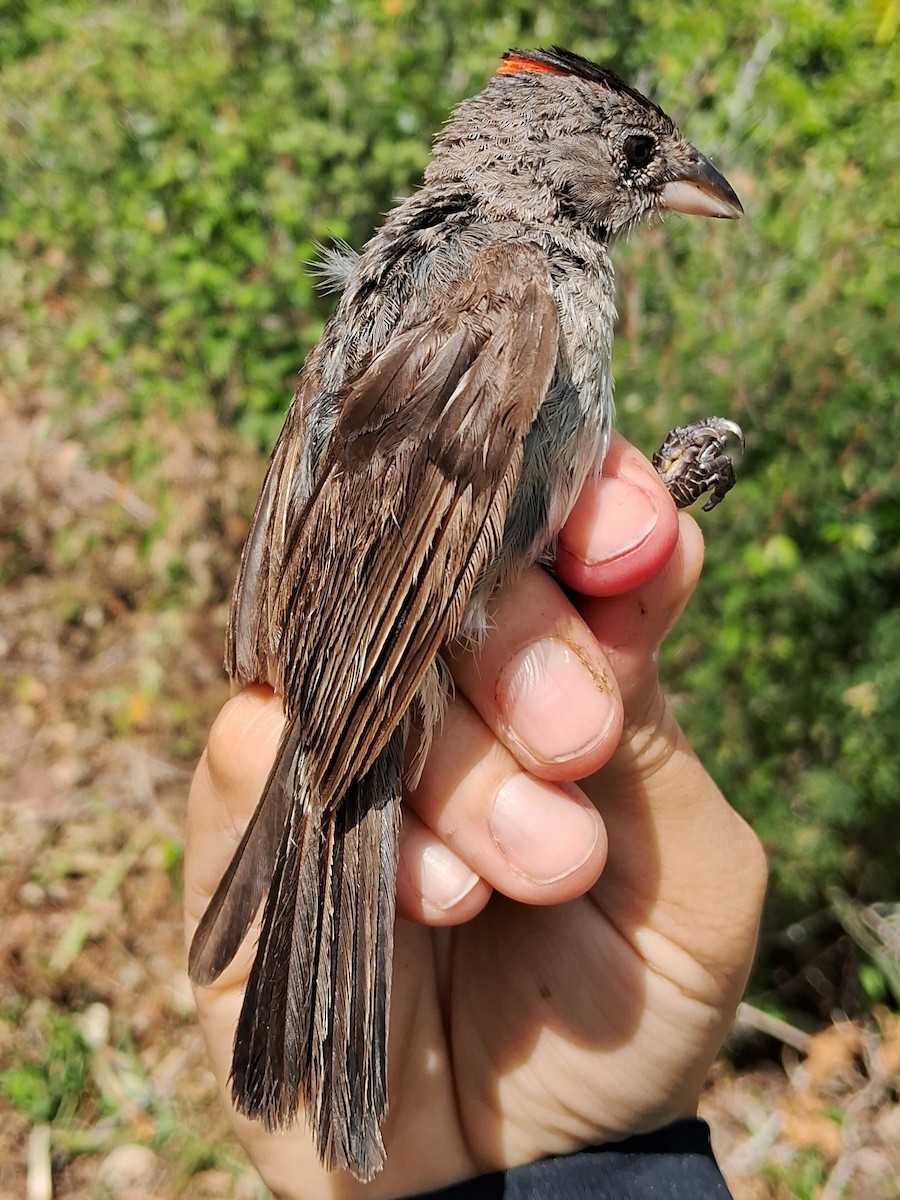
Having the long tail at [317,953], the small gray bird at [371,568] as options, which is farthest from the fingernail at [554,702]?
the long tail at [317,953]

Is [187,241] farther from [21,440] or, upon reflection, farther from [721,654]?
[721,654]

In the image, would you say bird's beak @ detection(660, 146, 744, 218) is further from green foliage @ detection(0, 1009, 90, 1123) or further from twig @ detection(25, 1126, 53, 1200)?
twig @ detection(25, 1126, 53, 1200)

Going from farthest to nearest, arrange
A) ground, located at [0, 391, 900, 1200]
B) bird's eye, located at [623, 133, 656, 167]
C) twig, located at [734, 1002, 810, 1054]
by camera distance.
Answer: twig, located at [734, 1002, 810, 1054], ground, located at [0, 391, 900, 1200], bird's eye, located at [623, 133, 656, 167]

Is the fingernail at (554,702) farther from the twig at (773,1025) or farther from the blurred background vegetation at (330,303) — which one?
the twig at (773,1025)

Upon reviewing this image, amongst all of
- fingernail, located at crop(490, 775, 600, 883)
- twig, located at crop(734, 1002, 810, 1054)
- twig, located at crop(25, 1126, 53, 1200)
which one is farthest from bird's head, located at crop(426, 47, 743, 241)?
twig, located at crop(25, 1126, 53, 1200)

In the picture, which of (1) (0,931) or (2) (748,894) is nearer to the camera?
(2) (748,894)

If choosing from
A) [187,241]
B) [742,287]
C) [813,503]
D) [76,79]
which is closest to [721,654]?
[813,503]

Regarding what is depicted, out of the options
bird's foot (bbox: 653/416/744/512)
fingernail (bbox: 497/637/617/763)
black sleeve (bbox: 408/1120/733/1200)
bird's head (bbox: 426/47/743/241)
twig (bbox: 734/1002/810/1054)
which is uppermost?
bird's head (bbox: 426/47/743/241)

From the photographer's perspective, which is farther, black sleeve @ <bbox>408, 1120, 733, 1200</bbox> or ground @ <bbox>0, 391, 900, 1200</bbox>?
ground @ <bbox>0, 391, 900, 1200</bbox>
